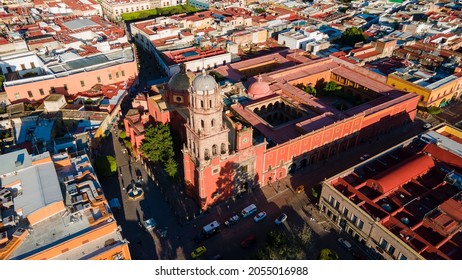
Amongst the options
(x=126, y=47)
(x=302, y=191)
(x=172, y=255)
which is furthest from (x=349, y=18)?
(x=172, y=255)

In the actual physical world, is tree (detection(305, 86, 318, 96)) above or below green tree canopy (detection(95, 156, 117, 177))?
above

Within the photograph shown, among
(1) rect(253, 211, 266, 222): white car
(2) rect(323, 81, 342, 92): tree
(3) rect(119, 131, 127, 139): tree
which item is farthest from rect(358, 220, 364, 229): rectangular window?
(3) rect(119, 131, 127, 139): tree

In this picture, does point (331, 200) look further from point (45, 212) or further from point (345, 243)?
point (45, 212)

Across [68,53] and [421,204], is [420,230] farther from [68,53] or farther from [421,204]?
[68,53]

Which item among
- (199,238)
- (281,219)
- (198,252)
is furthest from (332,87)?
(198,252)

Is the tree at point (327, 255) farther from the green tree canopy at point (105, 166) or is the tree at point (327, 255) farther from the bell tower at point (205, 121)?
the green tree canopy at point (105, 166)

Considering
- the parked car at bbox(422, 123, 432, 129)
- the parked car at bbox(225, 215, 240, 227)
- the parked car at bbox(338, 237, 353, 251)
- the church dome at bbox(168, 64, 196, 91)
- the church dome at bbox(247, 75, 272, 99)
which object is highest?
the church dome at bbox(168, 64, 196, 91)

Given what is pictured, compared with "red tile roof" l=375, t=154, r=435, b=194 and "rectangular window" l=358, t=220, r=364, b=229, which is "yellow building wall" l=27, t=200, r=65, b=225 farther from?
"red tile roof" l=375, t=154, r=435, b=194
